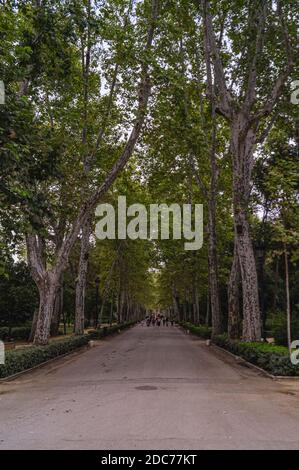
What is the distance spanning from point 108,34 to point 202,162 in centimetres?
1241

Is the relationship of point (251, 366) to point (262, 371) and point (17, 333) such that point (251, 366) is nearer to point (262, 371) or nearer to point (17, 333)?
point (262, 371)

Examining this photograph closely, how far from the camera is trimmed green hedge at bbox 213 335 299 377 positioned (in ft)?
42.1

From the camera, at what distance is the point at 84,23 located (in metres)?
11.6

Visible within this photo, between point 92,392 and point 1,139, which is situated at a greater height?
point 1,139

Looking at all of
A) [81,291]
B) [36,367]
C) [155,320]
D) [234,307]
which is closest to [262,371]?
[36,367]

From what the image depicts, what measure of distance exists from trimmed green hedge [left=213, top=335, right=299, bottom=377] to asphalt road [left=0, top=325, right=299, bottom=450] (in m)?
0.56

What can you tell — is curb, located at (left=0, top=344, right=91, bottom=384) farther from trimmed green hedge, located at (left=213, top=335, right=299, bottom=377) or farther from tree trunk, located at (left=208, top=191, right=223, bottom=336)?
tree trunk, located at (left=208, top=191, right=223, bottom=336)

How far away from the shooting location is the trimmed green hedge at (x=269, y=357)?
1283cm

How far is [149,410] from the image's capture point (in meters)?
8.18

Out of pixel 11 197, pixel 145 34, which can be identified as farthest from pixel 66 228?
pixel 11 197

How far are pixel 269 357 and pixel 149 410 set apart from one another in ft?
22.5
